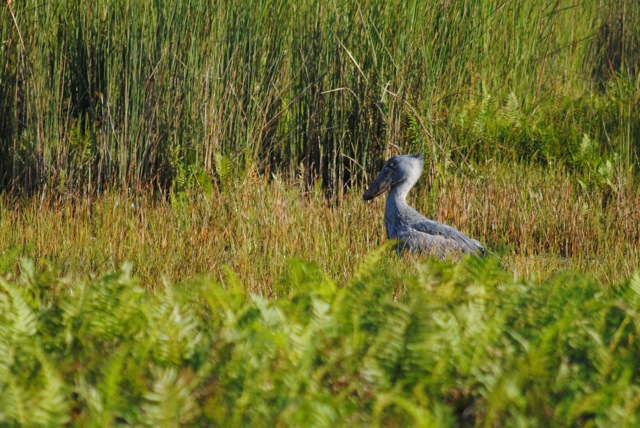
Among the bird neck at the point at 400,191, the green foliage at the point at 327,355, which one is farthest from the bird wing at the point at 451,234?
the green foliage at the point at 327,355

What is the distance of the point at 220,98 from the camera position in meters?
6.29

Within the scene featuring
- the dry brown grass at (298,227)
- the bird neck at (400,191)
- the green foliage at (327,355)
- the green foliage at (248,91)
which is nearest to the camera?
the green foliage at (327,355)

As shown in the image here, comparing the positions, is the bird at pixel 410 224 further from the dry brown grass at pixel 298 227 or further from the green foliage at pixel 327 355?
the green foliage at pixel 327 355

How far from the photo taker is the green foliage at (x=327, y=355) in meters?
2.01

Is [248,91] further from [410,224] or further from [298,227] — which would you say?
[410,224]

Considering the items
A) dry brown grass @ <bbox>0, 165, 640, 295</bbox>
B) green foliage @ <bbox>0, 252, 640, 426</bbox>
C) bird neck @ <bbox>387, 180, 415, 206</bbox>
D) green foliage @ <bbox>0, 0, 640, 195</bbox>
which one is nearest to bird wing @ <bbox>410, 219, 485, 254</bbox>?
dry brown grass @ <bbox>0, 165, 640, 295</bbox>

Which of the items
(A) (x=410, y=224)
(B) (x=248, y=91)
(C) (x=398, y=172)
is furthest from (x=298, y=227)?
(B) (x=248, y=91)

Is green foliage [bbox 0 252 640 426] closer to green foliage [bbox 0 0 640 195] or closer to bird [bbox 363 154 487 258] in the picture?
bird [bbox 363 154 487 258]

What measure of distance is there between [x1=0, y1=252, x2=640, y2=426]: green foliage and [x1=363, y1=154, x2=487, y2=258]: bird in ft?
7.40

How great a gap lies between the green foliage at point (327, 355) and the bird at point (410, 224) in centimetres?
226

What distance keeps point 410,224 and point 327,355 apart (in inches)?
129

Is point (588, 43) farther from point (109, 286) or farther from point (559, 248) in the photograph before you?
point (109, 286)

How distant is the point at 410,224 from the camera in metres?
5.53

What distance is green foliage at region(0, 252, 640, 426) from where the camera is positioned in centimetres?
201
